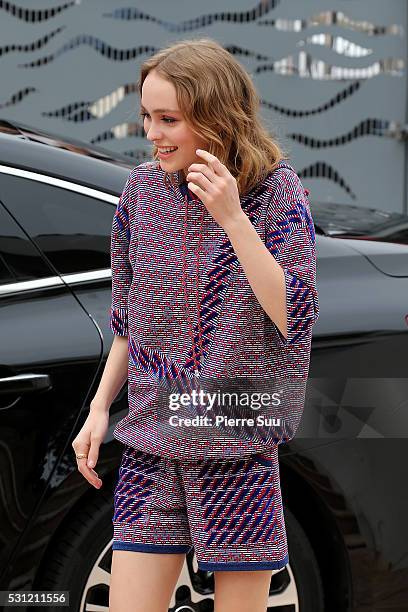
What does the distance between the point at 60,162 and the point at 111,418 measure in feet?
2.34

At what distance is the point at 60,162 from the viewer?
111 inches

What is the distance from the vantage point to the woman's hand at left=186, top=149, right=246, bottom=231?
176cm

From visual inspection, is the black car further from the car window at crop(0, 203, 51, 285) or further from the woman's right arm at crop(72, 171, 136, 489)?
the woman's right arm at crop(72, 171, 136, 489)

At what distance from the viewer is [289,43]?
8.37 m

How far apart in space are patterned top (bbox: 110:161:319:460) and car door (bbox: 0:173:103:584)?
0.67m

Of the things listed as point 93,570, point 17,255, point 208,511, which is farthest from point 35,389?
point 208,511

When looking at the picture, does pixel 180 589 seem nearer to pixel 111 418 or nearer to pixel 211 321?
pixel 111 418

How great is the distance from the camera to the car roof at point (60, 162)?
279 centimetres

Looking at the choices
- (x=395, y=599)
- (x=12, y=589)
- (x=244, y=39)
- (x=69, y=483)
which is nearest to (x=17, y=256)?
(x=69, y=483)

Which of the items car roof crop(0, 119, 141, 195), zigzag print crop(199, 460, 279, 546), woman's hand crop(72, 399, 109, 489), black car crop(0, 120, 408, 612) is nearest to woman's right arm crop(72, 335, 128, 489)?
woman's hand crop(72, 399, 109, 489)

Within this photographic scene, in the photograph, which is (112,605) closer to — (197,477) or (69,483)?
(197,477)

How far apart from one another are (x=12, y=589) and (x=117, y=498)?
0.77m

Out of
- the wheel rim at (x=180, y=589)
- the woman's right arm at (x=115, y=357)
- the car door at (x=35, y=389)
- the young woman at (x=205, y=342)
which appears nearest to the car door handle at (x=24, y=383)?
the car door at (x=35, y=389)

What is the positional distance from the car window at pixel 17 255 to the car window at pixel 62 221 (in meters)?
0.02
